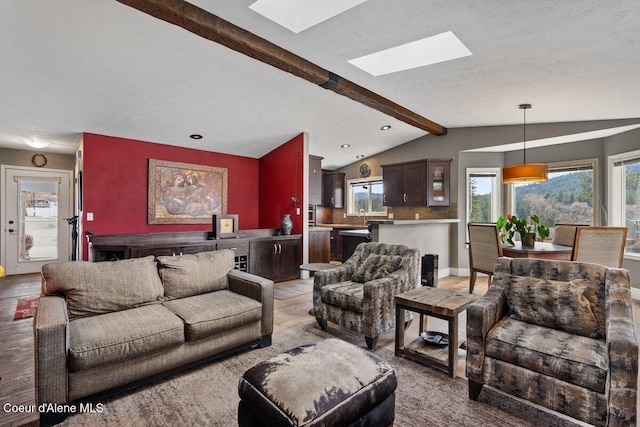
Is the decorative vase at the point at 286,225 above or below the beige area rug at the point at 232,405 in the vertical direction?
above

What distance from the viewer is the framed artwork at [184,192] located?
220 inches

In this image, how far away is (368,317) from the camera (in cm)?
275

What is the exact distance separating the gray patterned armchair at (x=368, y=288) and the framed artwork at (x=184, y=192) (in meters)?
3.68

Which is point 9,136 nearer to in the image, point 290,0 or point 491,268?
point 290,0

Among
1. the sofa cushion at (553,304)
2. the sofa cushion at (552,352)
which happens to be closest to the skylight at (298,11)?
the sofa cushion at (553,304)

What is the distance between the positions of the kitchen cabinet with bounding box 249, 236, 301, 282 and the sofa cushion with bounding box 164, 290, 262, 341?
2.32 metres

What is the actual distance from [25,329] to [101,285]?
170cm

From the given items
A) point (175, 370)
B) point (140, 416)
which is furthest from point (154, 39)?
point (140, 416)

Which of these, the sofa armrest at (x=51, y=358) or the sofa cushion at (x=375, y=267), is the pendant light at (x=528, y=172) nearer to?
the sofa cushion at (x=375, y=267)

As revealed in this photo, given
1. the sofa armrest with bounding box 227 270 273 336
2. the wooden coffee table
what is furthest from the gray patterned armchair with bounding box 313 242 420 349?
the sofa armrest with bounding box 227 270 273 336

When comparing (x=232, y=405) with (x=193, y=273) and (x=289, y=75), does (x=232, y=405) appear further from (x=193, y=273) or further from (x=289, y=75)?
(x=289, y=75)

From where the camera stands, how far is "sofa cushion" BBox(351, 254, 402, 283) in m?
3.16

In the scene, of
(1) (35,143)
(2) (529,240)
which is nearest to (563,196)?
(2) (529,240)

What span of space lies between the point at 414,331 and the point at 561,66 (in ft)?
9.76
